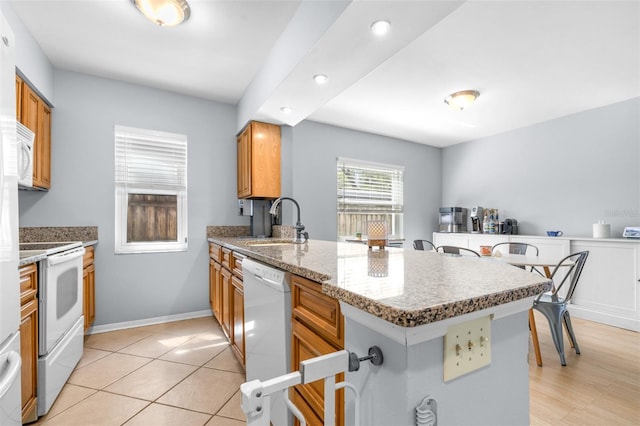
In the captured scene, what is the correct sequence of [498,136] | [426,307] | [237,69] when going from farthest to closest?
[498,136], [237,69], [426,307]

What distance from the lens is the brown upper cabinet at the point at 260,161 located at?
10.9ft

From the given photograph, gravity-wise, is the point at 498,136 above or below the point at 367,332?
above

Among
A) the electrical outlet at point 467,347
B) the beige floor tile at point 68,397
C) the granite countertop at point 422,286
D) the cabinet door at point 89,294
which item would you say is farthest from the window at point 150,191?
the electrical outlet at point 467,347

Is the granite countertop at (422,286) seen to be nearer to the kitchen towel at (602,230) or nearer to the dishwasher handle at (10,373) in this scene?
the dishwasher handle at (10,373)

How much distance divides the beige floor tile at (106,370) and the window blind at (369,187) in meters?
2.99

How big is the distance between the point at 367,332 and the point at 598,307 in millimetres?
4057

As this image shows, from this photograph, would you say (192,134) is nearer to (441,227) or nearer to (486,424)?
(486,424)

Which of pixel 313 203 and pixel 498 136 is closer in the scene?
pixel 313 203

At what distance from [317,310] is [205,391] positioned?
140 cm

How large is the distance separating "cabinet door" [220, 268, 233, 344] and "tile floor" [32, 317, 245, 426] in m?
0.19

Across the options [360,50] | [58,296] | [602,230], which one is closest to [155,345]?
[58,296]

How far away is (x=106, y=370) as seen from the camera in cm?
221

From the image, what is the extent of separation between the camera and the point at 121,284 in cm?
310

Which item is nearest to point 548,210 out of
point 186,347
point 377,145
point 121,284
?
point 377,145
